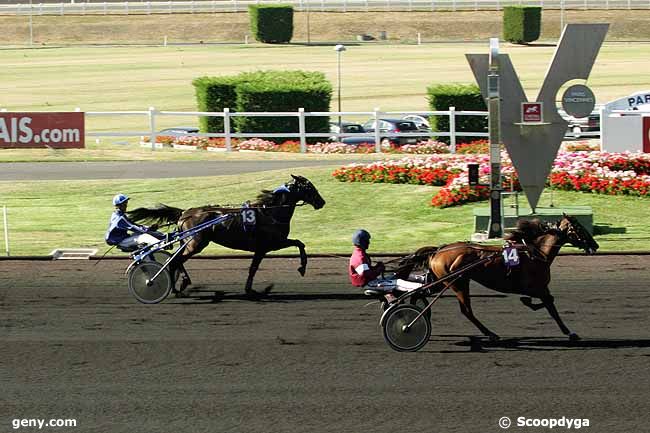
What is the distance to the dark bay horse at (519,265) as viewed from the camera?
1291cm

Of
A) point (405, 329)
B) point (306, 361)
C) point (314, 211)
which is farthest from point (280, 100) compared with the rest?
point (306, 361)

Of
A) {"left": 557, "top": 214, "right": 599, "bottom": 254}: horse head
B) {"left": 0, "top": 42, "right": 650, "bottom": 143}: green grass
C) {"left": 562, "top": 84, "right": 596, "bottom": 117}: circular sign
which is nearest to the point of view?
{"left": 557, "top": 214, "right": 599, "bottom": 254}: horse head

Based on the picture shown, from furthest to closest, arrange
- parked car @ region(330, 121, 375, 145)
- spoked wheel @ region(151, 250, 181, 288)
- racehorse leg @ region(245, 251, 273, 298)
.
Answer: parked car @ region(330, 121, 375, 145), spoked wheel @ region(151, 250, 181, 288), racehorse leg @ region(245, 251, 273, 298)

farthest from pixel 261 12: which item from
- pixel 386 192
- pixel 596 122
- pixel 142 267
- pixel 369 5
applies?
pixel 142 267

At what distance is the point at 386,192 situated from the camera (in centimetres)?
2395

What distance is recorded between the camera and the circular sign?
19.5 m

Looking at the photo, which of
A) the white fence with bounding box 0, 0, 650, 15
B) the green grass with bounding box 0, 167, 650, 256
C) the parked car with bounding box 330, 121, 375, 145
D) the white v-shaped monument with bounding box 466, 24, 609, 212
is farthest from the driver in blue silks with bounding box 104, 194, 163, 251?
the white fence with bounding box 0, 0, 650, 15

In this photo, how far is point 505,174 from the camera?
23406 millimetres

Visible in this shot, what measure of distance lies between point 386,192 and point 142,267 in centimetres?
952

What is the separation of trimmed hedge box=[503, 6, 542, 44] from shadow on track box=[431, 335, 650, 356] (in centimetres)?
6234

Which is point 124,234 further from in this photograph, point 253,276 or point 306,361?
point 306,361

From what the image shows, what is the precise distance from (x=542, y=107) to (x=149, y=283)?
26.6 feet

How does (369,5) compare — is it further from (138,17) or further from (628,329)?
(628,329)

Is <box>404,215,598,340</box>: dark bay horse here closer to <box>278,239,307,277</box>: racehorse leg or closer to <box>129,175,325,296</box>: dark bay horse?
<box>278,239,307,277</box>: racehorse leg
